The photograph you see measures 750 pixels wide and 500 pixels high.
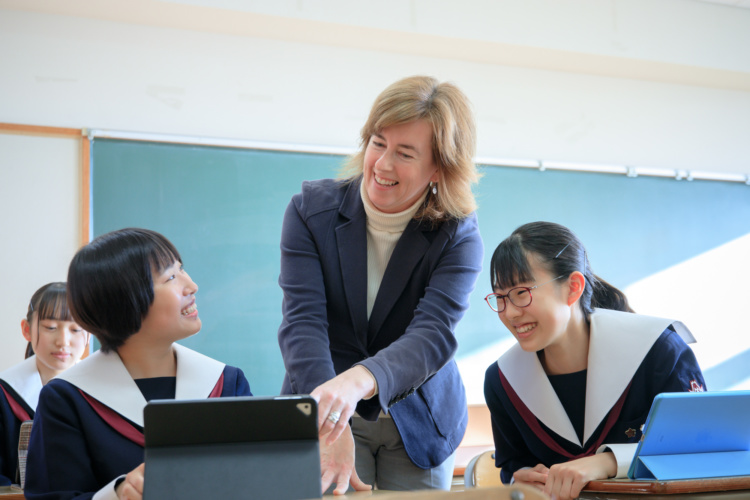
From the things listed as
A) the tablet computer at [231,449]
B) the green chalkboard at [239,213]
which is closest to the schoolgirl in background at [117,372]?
the tablet computer at [231,449]

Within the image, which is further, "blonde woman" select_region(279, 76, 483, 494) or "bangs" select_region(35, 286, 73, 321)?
"bangs" select_region(35, 286, 73, 321)

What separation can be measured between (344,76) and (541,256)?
2072mm

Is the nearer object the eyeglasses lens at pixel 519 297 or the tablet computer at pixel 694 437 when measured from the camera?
the tablet computer at pixel 694 437

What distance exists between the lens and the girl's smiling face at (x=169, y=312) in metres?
1.54

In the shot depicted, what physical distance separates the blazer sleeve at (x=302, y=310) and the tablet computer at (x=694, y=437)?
603 mm

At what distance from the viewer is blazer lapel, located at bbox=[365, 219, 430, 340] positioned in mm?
1571

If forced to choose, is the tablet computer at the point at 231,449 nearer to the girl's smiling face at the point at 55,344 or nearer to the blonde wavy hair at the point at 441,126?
the blonde wavy hair at the point at 441,126

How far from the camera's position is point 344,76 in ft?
11.5

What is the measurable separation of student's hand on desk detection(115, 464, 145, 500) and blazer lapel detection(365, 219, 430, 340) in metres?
0.63

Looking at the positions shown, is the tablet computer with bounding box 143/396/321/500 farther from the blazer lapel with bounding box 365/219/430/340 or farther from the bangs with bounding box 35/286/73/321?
the bangs with bounding box 35/286/73/321

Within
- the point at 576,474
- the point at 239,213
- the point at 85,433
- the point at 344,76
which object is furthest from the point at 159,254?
the point at 344,76

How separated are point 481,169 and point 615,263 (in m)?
0.99

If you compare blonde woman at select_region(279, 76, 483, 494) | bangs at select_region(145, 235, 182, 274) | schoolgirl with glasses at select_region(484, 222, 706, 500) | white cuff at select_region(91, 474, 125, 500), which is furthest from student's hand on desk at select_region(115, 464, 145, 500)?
schoolgirl with glasses at select_region(484, 222, 706, 500)

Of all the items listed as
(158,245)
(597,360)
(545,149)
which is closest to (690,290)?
(545,149)
